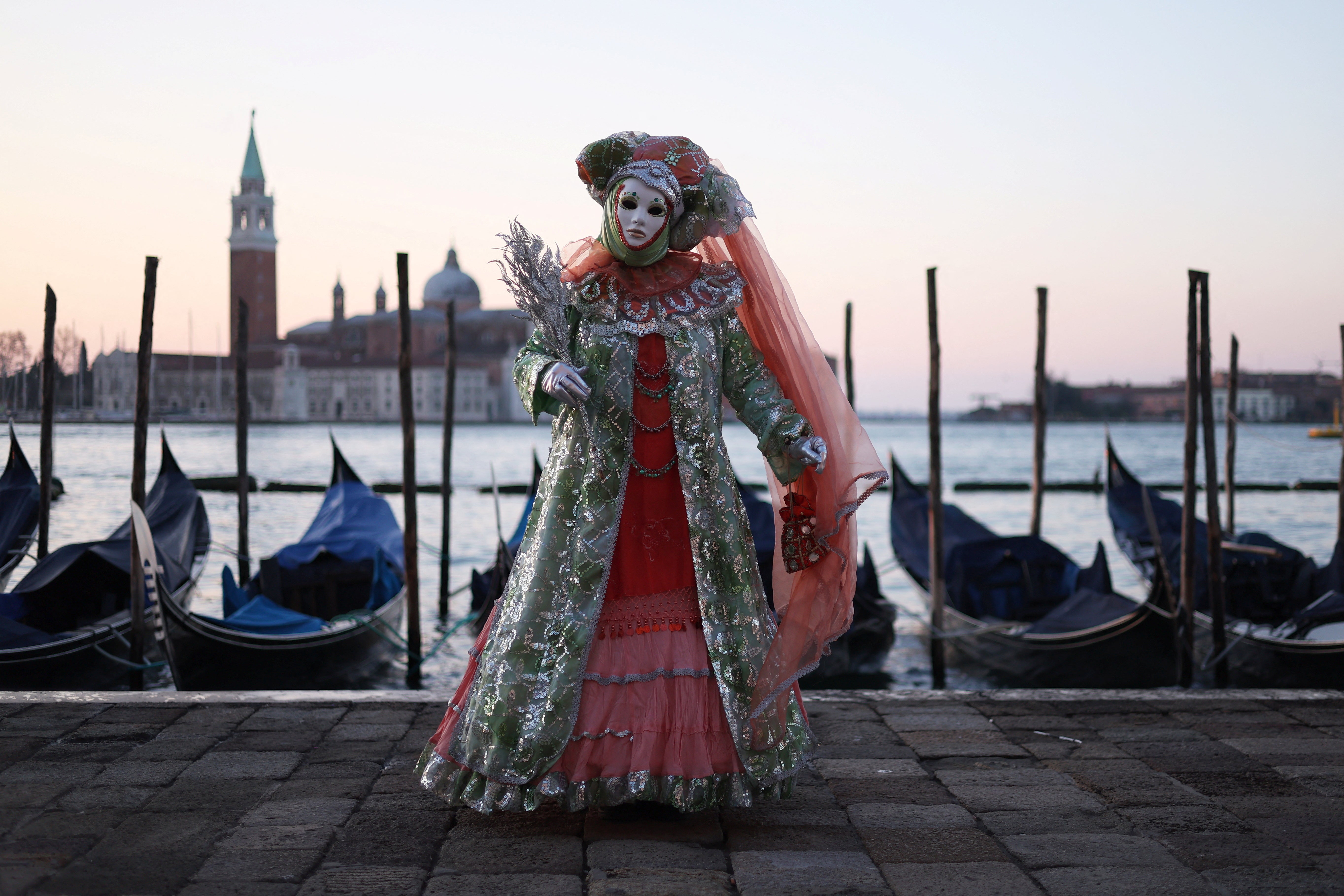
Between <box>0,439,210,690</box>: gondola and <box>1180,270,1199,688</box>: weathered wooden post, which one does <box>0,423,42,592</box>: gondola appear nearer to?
<box>0,439,210,690</box>: gondola

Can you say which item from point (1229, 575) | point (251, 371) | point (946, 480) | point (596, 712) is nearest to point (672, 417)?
point (596, 712)

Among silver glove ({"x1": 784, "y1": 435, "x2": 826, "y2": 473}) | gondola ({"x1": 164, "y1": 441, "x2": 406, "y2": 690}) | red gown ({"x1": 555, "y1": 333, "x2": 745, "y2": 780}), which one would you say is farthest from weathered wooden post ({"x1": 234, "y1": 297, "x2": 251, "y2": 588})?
silver glove ({"x1": 784, "y1": 435, "x2": 826, "y2": 473})

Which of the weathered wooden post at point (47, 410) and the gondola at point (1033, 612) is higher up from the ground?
the weathered wooden post at point (47, 410)

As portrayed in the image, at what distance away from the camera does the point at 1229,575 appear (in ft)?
19.4

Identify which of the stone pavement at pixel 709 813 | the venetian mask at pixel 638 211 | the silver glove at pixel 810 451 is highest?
the venetian mask at pixel 638 211

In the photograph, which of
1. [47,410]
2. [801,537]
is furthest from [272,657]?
[801,537]

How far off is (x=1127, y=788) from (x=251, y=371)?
58539mm

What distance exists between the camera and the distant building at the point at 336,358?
55.5 meters

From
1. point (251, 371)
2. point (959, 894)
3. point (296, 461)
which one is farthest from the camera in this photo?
point (251, 371)

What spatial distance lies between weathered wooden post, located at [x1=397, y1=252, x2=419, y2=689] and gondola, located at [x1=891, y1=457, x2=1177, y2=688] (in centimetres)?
259

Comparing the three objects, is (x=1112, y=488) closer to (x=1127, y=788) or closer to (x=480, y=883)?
(x=1127, y=788)

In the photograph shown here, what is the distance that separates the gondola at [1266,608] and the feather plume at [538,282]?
352cm

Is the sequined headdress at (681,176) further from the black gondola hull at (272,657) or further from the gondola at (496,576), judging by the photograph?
the black gondola hull at (272,657)

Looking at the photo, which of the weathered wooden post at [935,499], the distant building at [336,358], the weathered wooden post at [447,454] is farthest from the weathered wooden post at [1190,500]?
the distant building at [336,358]
